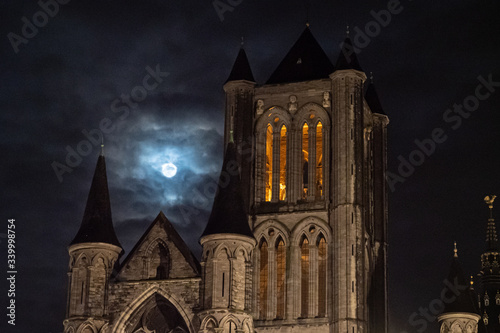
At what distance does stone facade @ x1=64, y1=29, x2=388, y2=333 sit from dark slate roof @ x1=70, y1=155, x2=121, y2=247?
47cm

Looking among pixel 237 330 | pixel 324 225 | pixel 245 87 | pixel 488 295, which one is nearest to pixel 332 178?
pixel 324 225

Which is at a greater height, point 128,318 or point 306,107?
point 306,107

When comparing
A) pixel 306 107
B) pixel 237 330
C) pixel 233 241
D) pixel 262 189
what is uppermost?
pixel 306 107

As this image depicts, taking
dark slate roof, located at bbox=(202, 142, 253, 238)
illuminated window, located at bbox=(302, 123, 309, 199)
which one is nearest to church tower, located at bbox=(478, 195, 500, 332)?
illuminated window, located at bbox=(302, 123, 309, 199)

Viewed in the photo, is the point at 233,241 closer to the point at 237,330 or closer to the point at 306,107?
the point at 237,330

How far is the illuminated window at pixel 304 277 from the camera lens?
60.9 meters

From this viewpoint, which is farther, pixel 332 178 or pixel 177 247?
pixel 332 178

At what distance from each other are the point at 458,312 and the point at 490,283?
3223 cm

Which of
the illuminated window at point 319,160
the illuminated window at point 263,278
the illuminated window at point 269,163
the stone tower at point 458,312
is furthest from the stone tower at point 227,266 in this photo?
the stone tower at point 458,312

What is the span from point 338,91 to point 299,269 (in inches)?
356

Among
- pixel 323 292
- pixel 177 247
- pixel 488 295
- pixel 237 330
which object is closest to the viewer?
pixel 237 330

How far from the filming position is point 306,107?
64.4 m

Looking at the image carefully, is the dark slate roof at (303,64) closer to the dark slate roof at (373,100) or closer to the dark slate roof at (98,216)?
the dark slate roof at (373,100)

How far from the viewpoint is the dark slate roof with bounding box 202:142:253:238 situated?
55.4 m
